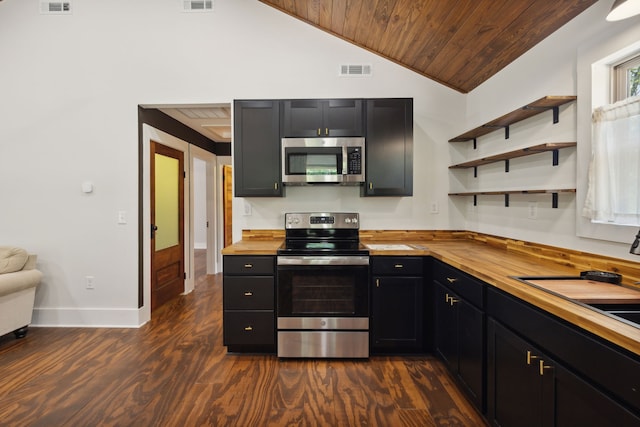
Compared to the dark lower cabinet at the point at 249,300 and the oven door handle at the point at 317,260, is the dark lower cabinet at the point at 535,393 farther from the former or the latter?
the dark lower cabinet at the point at 249,300

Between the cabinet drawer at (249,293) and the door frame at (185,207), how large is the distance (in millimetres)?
1374

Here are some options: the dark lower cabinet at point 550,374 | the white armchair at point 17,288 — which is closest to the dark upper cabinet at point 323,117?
the dark lower cabinet at point 550,374

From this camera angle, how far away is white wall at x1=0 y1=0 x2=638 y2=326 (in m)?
3.21

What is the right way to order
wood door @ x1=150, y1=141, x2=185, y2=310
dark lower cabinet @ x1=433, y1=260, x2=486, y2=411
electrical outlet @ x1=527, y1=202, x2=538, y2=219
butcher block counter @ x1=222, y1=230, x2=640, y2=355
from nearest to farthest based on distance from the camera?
butcher block counter @ x1=222, y1=230, x2=640, y2=355 < dark lower cabinet @ x1=433, y1=260, x2=486, y2=411 < electrical outlet @ x1=527, y1=202, x2=538, y2=219 < wood door @ x1=150, y1=141, x2=185, y2=310

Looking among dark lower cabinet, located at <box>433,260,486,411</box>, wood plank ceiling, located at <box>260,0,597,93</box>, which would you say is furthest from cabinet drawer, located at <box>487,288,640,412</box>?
wood plank ceiling, located at <box>260,0,597,93</box>

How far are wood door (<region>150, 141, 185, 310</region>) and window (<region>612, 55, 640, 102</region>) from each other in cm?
403

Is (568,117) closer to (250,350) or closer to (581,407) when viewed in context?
(581,407)

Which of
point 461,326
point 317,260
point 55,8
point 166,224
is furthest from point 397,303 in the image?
point 55,8

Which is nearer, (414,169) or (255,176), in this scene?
(255,176)

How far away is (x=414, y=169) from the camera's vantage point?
3318 millimetres

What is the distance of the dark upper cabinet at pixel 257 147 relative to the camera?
2949mm

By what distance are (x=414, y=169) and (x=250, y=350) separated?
241 cm

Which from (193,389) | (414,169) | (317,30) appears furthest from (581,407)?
(317,30)

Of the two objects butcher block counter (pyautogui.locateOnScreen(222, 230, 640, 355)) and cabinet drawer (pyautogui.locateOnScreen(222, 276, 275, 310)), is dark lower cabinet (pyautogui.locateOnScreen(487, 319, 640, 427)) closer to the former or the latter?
butcher block counter (pyautogui.locateOnScreen(222, 230, 640, 355))
